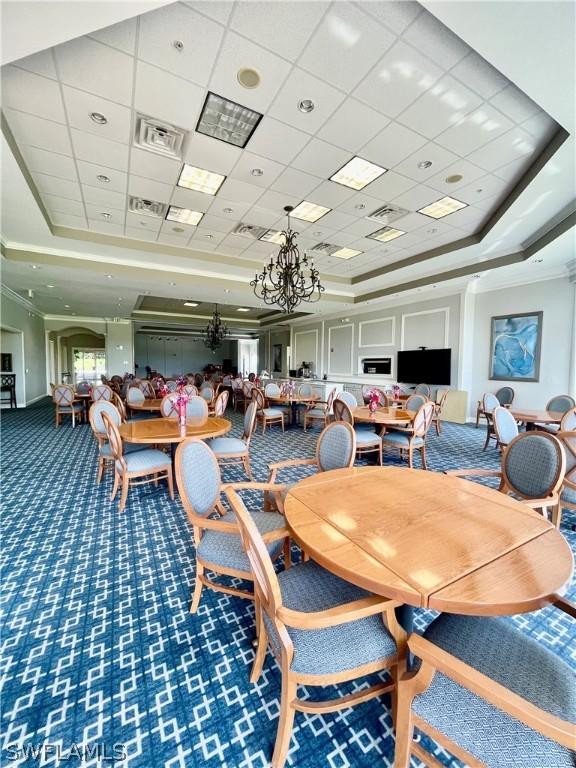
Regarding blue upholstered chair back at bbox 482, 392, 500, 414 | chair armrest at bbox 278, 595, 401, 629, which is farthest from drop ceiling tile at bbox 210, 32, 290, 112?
blue upholstered chair back at bbox 482, 392, 500, 414

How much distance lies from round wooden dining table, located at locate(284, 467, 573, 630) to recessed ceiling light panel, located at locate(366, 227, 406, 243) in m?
4.53

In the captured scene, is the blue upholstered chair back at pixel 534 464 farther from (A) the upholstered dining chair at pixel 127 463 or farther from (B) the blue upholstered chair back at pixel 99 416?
(B) the blue upholstered chair back at pixel 99 416

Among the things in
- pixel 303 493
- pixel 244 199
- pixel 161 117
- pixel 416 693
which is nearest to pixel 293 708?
pixel 416 693

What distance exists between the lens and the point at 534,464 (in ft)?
6.99

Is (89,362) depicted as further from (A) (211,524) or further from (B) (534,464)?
(B) (534,464)

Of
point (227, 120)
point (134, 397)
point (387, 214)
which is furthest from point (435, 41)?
point (134, 397)

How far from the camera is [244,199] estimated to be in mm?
4094

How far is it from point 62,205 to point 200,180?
2.16 meters

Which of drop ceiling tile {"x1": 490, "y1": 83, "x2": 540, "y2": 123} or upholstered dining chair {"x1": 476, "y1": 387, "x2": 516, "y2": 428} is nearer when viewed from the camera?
drop ceiling tile {"x1": 490, "y1": 83, "x2": 540, "y2": 123}

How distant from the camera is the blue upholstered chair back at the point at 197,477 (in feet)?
5.57

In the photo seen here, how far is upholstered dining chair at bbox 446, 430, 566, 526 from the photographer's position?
2006 millimetres

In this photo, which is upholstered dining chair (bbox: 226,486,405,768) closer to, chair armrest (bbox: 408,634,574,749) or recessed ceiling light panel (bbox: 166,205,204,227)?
chair armrest (bbox: 408,634,574,749)

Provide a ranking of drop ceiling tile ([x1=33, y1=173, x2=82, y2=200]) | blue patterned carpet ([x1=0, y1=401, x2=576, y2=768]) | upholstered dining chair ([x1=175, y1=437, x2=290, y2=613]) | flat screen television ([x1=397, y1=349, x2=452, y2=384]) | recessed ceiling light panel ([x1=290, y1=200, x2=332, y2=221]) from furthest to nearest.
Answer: flat screen television ([x1=397, y1=349, x2=452, y2=384]) → recessed ceiling light panel ([x1=290, y1=200, x2=332, y2=221]) → drop ceiling tile ([x1=33, y1=173, x2=82, y2=200]) → upholstered dining chair ([x1=175, y1=437, x2=290, y2=613]) → blue patterned carpet ([x1=0, y1=401, x2=576, y2=768])

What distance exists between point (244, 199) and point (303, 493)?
3.92 meters
